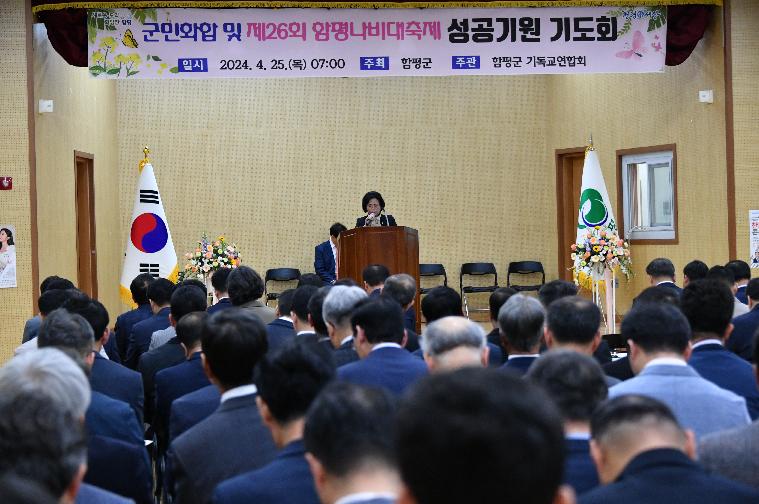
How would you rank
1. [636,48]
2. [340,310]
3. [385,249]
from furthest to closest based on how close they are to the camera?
[636,48] < [385,249] < [340,310]

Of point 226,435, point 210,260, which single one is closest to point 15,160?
point 210,260

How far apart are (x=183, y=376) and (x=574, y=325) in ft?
5.70

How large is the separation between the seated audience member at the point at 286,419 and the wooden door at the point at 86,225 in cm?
957

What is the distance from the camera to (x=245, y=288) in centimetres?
651

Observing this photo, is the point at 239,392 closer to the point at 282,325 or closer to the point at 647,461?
the point at 647,461

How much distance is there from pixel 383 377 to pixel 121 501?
6.12ft

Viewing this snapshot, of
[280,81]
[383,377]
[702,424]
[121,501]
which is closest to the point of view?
[121,501]

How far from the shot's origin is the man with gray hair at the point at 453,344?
4.00m

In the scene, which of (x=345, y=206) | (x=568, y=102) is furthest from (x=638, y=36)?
(x=345, y=206)

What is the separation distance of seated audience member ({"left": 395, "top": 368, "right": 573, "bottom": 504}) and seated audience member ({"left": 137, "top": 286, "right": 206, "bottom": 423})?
4413 millimetres

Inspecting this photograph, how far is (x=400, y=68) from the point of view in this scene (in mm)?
9453

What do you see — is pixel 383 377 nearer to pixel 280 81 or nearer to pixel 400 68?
pixel 400 68

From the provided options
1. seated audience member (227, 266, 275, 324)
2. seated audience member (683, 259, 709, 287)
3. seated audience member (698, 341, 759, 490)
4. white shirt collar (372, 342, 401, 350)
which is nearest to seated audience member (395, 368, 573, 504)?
seated audience member (698, 341, 759, 490)

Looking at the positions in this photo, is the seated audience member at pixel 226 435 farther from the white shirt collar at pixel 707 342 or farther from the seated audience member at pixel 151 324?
the seated audience member at pixel 151 324
